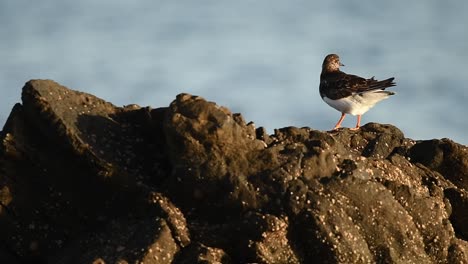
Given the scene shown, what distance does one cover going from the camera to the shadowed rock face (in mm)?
13867

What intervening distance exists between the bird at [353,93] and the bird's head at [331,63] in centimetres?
150

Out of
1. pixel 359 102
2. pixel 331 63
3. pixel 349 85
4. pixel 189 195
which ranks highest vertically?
pixel 331 63

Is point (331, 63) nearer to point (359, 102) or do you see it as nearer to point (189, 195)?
point (359, 102)

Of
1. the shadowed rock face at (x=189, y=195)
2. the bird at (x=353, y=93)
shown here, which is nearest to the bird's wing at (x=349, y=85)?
the bird at (x=353, y=93)

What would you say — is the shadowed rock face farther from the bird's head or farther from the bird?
the bird's head

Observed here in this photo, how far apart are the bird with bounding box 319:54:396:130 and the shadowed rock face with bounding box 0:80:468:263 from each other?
8301mm

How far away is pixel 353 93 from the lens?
2445cm

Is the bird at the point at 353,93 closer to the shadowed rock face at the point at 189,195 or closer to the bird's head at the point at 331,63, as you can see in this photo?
the bird's head at the point at 331,63

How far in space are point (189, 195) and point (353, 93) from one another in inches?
441

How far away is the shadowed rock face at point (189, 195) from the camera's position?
45.5 feet

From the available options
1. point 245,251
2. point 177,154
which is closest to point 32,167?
point 177,154

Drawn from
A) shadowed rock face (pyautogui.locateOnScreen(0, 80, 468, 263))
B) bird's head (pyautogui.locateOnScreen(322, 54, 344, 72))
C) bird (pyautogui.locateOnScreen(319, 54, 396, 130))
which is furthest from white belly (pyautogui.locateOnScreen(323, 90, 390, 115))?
shadowed rock face (pyautogui.locateOnScreen(0, 80, 468, 263))

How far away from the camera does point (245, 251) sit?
1373 cm

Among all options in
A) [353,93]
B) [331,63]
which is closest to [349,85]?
[353,93]
